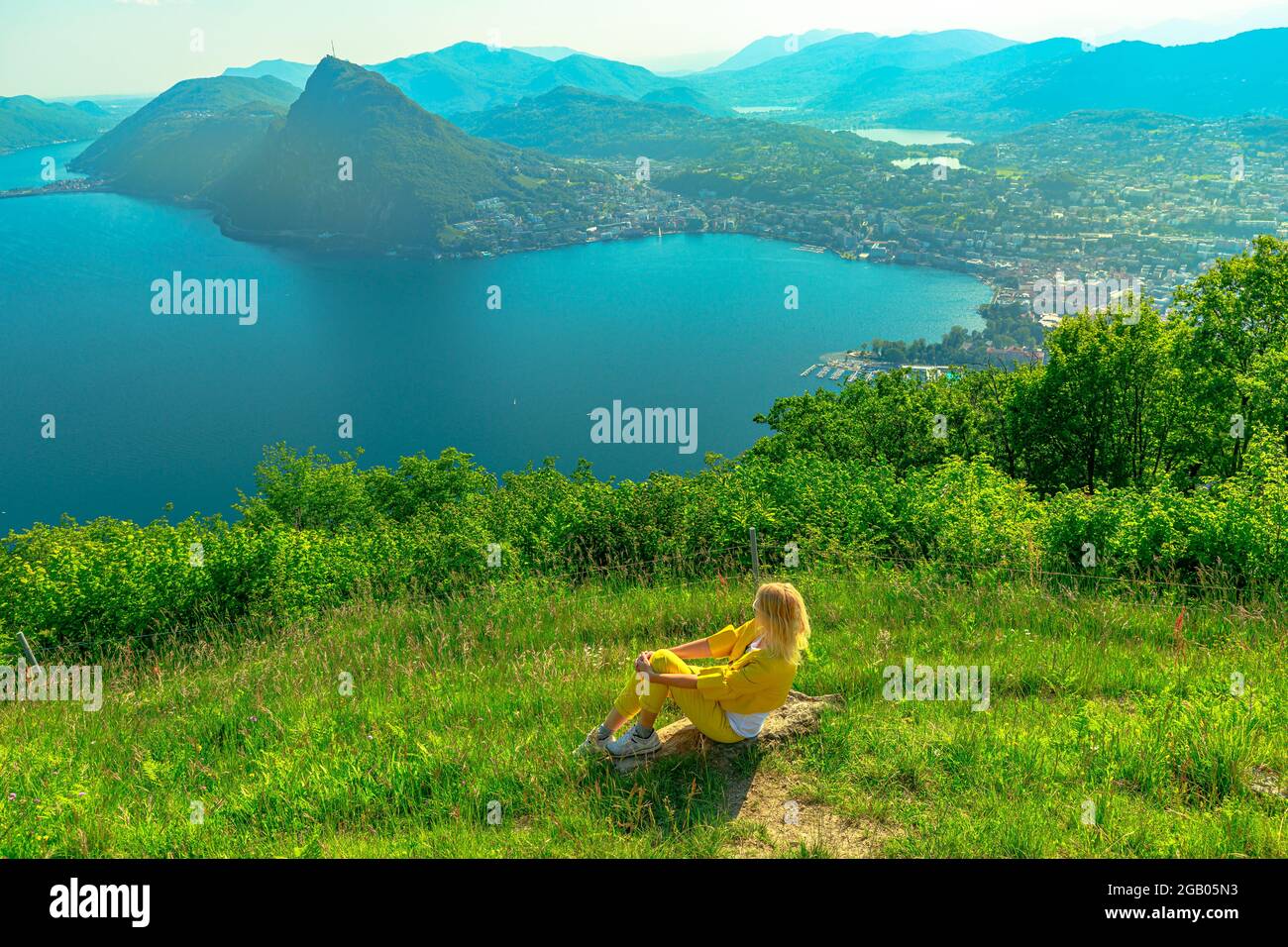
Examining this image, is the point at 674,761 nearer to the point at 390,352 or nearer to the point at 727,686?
the point at 727,686

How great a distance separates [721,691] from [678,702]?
0.33 m

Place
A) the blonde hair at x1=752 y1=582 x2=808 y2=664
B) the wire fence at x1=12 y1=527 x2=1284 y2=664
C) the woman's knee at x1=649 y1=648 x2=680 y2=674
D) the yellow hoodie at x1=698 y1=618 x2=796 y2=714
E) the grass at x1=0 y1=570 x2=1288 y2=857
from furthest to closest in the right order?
the wire fence at x1=12 y1=527 x2=1284 y2=664 < the woman's knee at x1=649 y1=648 x2=680 y2=674 < the yellow hoodie at x1=698 y1=618 x2=796 y2=714 < the blonde hair at x1=752 y1=582 x2=808 y2=664 < the grass at x1=0 y1=570 x2=1288 y2=857

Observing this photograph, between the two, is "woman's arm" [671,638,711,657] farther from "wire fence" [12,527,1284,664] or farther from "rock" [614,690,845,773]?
"wire fence" [12,527,1284,664]

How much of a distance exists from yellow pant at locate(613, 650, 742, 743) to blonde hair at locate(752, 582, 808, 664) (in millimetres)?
622

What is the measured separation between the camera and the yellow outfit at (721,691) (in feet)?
18.2

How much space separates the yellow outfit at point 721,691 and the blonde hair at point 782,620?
0.25ft

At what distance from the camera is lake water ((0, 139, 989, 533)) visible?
280ft

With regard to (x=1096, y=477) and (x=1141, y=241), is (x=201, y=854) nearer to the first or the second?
(x=1096, y=477)

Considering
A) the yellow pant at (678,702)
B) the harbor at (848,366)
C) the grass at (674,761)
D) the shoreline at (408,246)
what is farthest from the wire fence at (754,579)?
the shoreline at (408,246)

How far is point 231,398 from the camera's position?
331ft

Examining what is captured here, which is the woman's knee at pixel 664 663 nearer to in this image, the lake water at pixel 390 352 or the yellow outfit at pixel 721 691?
the yellow outfit at pixel 721 691

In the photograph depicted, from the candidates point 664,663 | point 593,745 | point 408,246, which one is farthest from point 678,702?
point 408,246

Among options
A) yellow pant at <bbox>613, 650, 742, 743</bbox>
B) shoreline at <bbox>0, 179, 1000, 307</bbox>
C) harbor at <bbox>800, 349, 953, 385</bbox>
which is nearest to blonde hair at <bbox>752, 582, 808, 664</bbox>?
yellow pant at <bbox>613, 650, 742, 743</bbox>

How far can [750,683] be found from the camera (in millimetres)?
5582
